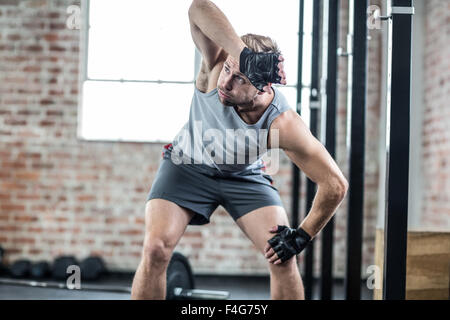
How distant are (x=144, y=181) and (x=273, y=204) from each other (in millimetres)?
2752

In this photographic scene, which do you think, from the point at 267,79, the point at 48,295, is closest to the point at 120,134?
the point at 48,295

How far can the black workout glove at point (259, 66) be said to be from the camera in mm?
1095

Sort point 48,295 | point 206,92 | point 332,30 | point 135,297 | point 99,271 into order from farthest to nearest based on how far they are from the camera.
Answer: point 99,271 → point 48,295 → point 332,30 → point 135,297 → point 206,92

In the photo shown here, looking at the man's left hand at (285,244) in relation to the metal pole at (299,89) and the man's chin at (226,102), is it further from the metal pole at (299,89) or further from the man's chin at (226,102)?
the metal pole at (299,89)

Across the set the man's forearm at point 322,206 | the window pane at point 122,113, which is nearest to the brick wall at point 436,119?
the window pane at point 122,113

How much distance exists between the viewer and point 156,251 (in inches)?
60.6

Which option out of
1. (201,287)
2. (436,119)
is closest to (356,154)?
(436,119)

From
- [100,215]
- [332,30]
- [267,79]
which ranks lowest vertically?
[100,215]

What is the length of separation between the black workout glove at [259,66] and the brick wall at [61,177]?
3.16 meters

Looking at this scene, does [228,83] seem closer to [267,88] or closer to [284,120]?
[267,88]

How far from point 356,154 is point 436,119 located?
2.08 meters

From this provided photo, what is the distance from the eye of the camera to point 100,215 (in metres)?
4.25
